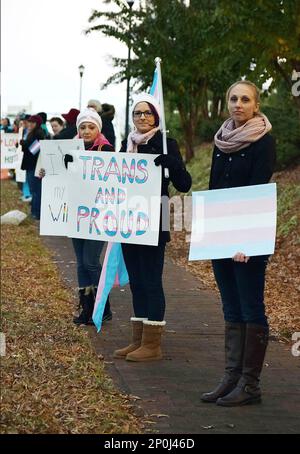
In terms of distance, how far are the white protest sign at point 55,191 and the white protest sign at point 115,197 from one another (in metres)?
0.43

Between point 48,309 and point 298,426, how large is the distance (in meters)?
3.94

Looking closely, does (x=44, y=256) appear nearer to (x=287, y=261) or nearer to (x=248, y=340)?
(x=287, y=261)

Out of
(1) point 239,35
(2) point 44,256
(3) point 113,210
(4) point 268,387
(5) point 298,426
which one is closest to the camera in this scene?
(5) point 298,426

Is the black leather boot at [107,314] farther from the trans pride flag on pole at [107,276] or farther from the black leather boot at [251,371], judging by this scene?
the black leather boot at [251,371]

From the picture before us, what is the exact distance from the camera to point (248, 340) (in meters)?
6.05

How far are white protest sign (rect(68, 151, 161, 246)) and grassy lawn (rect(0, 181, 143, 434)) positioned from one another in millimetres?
900

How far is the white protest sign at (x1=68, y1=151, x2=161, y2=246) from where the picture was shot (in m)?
7.09

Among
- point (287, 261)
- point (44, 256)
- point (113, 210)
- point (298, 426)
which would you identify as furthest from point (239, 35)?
point (298, 426)

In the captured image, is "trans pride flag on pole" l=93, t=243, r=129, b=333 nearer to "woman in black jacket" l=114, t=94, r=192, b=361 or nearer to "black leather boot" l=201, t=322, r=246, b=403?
"woman in black jacket" l=114, t=94, r=192, b=361

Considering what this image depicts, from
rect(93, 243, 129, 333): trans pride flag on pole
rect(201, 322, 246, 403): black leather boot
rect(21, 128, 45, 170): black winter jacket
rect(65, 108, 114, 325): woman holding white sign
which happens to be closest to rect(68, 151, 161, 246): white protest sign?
rect(93, 243, 129, 333): trans pride flag on pole

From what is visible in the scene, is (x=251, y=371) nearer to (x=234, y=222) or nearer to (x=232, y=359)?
(x=232, y=359)

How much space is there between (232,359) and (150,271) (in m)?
1.22

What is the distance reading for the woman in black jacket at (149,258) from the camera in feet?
22.9
